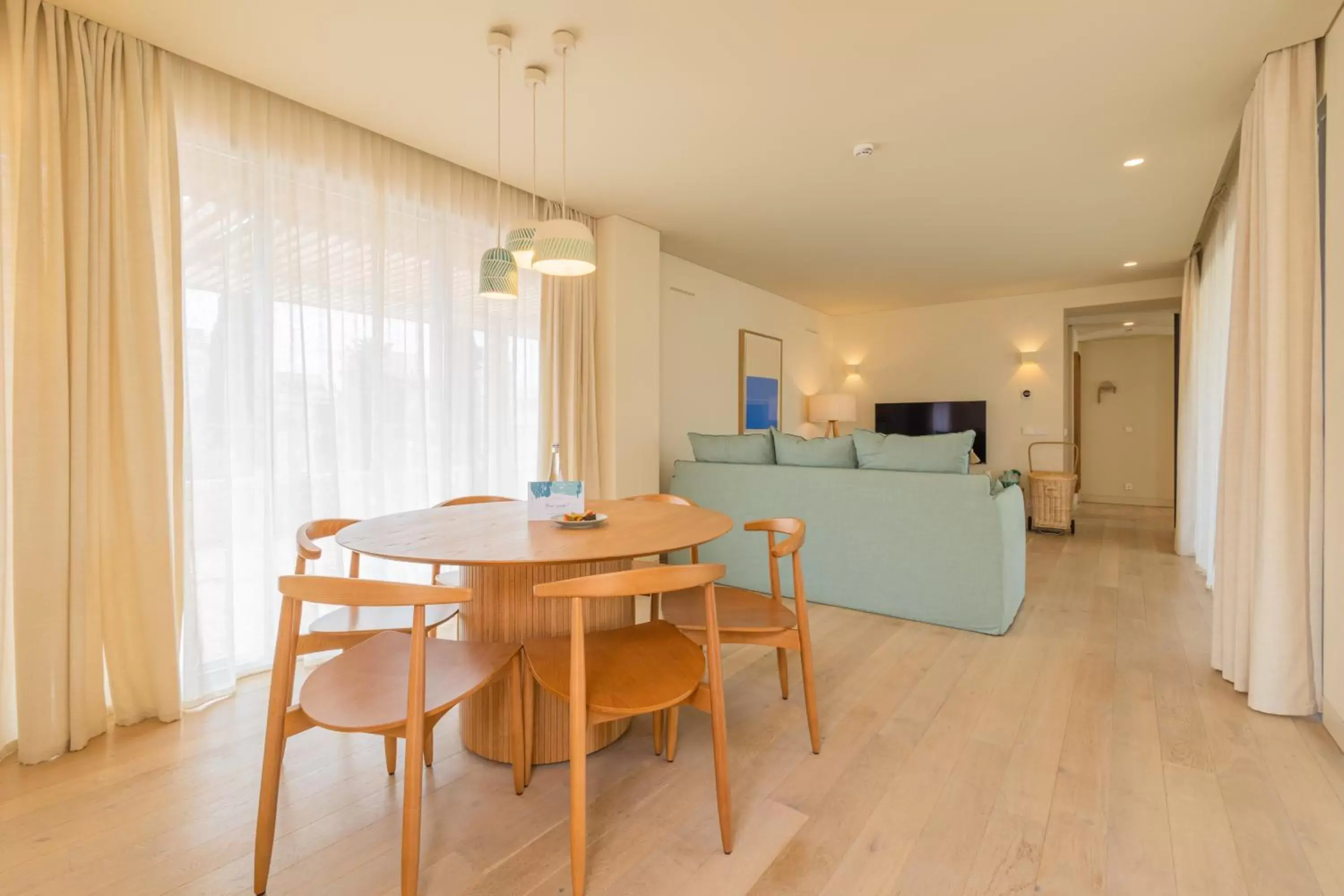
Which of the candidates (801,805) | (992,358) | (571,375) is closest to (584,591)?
(801,805)

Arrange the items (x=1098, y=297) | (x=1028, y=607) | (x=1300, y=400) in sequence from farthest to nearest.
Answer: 1. (x=1098, y=297)
2. (x=1028, y=607)
3. (x=1300, y=400)

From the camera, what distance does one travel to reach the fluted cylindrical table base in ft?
6.20

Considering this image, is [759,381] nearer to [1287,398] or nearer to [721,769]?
[1287,398]

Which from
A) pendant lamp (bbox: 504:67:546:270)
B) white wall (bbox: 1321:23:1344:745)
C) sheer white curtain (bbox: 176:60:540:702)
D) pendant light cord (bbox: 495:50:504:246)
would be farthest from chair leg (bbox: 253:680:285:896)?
white wall (bbox: 1321:23:1344:745)

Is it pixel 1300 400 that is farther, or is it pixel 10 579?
pixel 1300 400

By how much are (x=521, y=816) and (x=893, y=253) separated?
4967mm

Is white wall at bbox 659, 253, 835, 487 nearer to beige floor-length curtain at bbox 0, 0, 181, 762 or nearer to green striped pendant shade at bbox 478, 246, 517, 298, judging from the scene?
green striped pendant shade at bbox 478, 246, 517, 298

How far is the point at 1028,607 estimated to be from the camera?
362 centimetres

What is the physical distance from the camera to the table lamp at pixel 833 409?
23.1 feet

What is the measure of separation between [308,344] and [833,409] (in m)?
5.59

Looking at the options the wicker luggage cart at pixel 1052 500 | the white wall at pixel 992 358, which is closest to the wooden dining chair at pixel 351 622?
the wicker luggage cart at pixel 1052 500

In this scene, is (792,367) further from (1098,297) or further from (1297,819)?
(1297,819)

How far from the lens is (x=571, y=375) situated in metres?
4.03

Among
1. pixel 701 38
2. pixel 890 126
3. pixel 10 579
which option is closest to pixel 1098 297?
pixel 890 126
